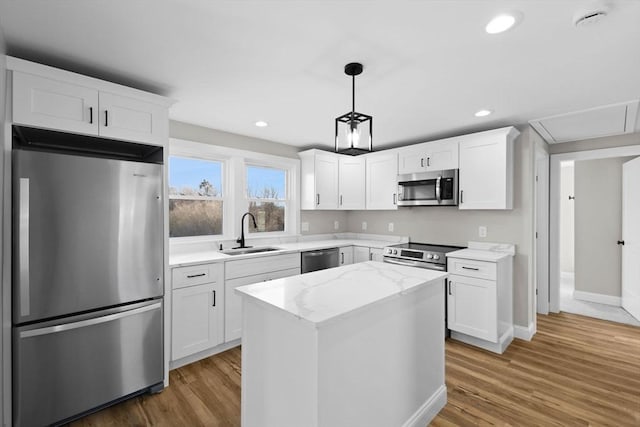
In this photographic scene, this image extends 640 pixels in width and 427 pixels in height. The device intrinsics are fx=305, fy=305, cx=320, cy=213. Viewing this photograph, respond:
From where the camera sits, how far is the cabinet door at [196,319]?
Result: 2.69 meters

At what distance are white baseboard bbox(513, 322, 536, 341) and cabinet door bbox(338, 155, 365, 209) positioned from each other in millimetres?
2412

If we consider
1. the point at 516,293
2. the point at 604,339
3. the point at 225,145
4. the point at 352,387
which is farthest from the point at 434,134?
the point at 352,387

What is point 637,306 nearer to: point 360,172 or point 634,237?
point 634,237

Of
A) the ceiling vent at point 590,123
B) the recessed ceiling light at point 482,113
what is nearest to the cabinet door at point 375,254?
the recessed ceiling light at point 482,113

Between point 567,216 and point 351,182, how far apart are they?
4.61 metres

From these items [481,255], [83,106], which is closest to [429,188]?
[481,255]

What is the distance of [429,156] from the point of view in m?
3.84

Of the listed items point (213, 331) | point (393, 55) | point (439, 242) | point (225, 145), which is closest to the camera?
point (393, 55)

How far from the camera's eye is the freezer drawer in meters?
1.84

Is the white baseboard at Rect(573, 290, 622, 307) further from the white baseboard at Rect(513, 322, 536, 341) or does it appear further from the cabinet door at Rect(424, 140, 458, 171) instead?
the cabinet door at Rect(424, 140, 458, 171)

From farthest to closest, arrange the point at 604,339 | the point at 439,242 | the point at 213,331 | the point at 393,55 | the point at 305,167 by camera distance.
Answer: the point at 305,167 → the point at 439,242 → the point at 604,339 → the point at 213,331 → the point at 393,55

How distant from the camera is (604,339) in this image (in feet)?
11.0

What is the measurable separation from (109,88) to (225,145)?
162 centimetres

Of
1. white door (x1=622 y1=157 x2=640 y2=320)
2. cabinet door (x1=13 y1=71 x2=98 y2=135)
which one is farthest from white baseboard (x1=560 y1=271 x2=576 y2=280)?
cabinet door (x1=13 y1=71 x2=98 y2=135)
